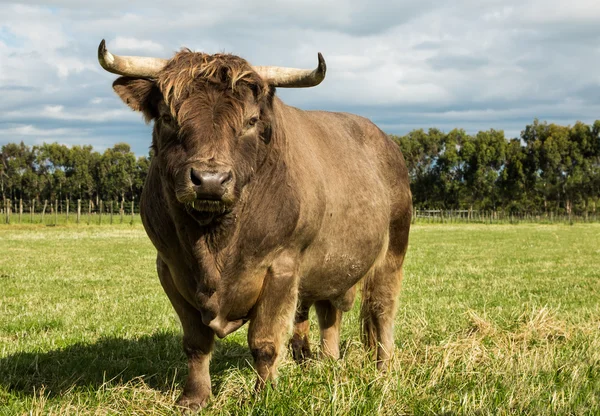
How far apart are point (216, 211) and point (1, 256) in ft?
63.8

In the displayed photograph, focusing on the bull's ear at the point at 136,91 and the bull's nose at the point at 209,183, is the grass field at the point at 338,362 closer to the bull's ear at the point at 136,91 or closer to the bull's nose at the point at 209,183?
the bull's nose at the point at 209,183

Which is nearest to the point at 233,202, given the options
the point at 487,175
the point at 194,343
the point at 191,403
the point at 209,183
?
the point at 209,183

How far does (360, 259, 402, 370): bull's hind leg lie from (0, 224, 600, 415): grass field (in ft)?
0.78

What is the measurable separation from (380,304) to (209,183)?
11.9 feet

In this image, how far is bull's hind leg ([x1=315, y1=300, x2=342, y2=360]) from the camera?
6328 millimetres

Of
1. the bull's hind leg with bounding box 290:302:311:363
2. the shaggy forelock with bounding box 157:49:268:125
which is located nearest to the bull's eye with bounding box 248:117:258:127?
the shaggy forelock with bounding box 157:49:268:125

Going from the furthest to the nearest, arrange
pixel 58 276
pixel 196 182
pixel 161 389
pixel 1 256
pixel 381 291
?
pixel 1 256 → pixel 58 276 → pixel 381 291 → pixel 161 389 → pixel 196 182

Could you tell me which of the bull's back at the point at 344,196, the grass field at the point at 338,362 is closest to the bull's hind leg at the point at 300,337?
the grass field at the point at 338,362

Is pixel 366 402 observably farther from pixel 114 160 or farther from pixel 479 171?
pixel 114 160

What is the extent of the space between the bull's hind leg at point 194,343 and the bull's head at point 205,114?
914mm

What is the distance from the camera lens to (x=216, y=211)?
3912mm

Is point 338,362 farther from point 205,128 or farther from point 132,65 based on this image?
point 132,65

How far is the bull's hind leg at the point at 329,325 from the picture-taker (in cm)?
633

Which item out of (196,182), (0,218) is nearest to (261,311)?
(196,182)
